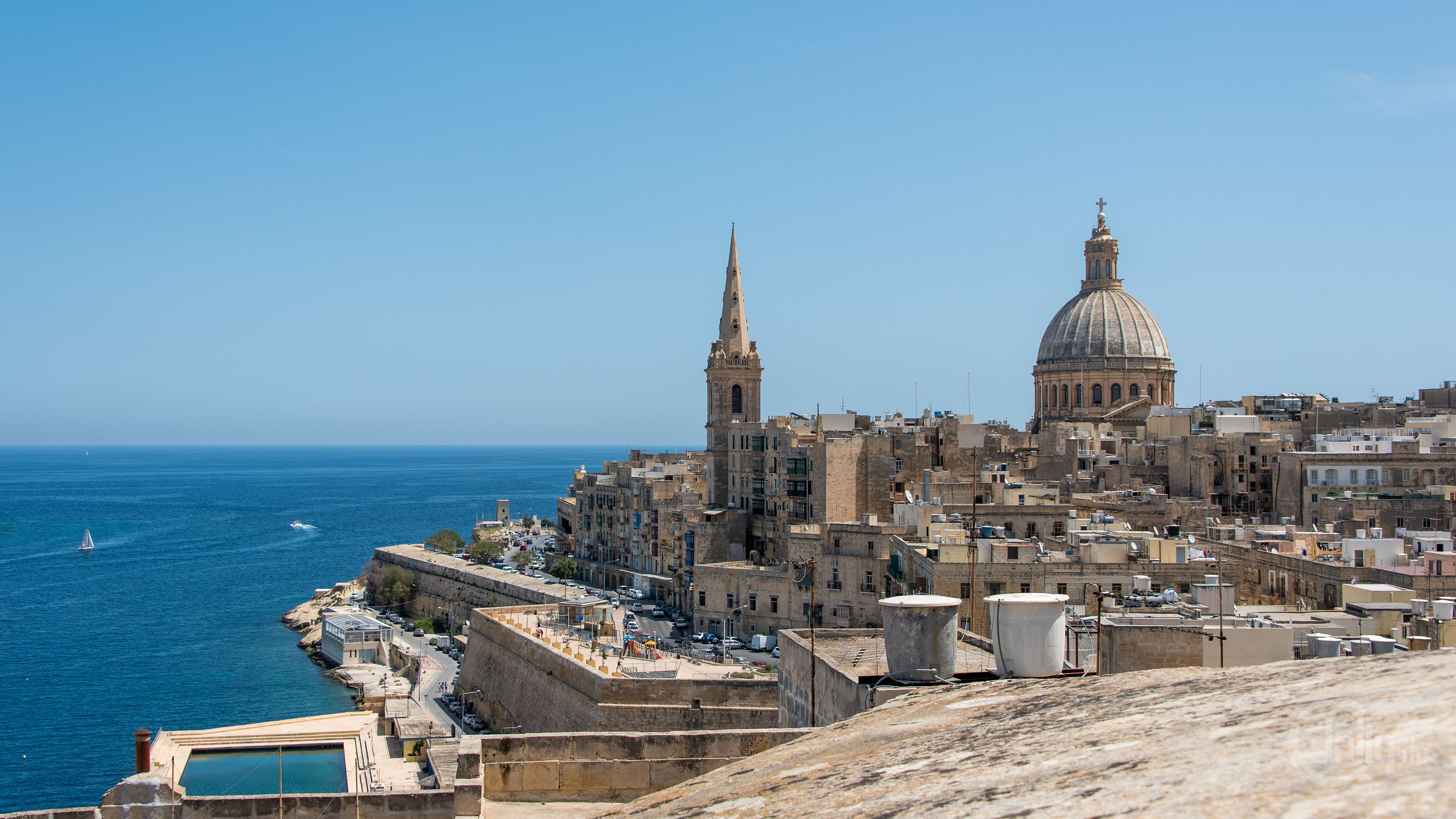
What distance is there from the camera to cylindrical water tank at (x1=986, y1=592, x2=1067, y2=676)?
9391 millimetres

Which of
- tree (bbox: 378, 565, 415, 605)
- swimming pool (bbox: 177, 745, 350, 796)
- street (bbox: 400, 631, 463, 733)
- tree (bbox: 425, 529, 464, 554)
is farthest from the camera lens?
tree (bbox: 425, 529, 464, 554)

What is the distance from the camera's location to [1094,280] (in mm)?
77250

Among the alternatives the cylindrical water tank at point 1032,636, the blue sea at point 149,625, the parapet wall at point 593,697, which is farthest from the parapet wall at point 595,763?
the blue sea at point 149,625

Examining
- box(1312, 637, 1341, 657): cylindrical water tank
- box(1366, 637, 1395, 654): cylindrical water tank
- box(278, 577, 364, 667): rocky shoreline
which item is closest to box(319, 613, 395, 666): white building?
box(278, 577, 364, 667): rocky shoreline

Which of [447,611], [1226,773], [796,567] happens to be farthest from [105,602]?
[1226,773]

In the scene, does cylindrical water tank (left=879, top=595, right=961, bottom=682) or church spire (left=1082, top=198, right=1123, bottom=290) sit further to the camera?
church spire (left=1082, top=198, right=1123, bottom=290)

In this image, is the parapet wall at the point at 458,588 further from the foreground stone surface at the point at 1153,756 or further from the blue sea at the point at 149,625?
the foreground stone surface at the point at 1153,756

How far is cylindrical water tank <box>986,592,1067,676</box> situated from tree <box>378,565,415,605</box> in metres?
60.2

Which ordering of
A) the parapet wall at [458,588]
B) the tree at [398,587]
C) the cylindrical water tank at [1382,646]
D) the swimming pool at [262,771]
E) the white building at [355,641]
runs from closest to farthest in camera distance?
the cylindrical water tank at [1382,646], the swimming pool at [262,771], the white building at [355,641], the parapet wall at [458,588], the tree at [398,587]

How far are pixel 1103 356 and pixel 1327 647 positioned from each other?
59.4m

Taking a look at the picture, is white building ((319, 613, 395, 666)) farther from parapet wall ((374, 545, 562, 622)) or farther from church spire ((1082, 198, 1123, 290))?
church spire ((1082, 198, 1123, 290))

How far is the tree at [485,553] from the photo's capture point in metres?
75.2

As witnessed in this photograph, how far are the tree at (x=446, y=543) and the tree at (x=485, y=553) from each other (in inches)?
47.5

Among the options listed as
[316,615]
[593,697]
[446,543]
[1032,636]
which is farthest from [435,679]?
[1032,636]
